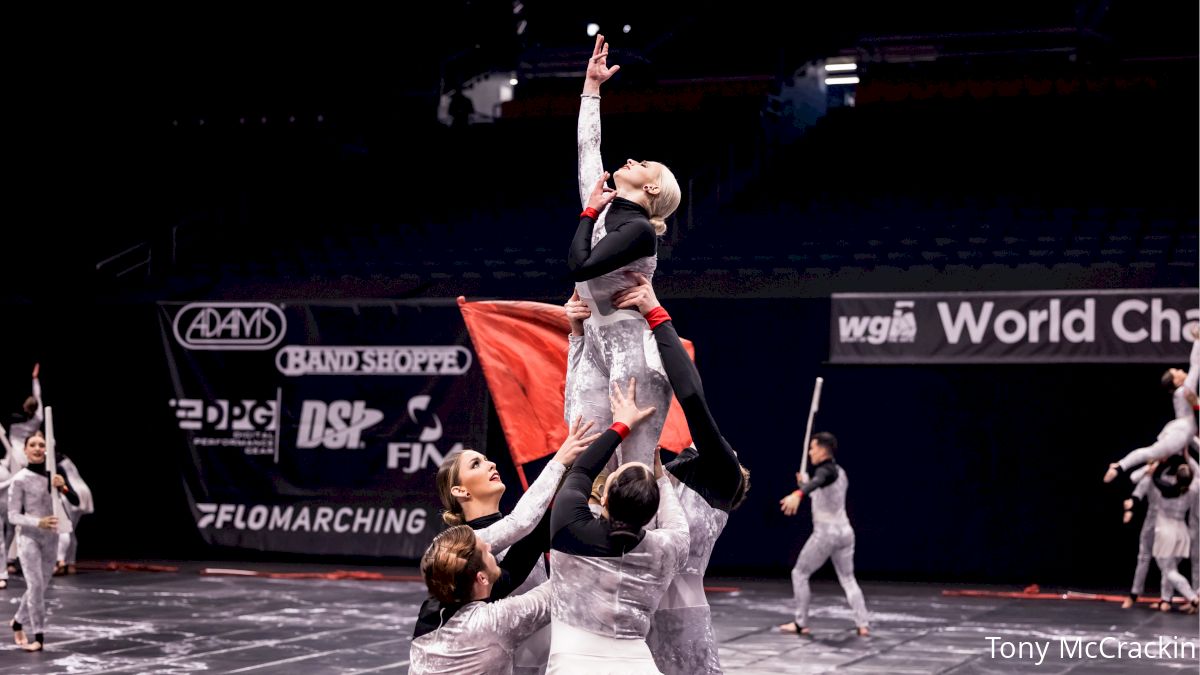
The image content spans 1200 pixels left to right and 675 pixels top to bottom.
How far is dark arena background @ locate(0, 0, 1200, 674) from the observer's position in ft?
41.3

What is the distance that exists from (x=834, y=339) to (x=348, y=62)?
9.94 meters

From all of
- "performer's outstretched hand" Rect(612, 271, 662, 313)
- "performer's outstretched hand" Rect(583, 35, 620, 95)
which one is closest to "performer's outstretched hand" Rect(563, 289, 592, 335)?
"performer's outstretched hand" Rect(612, 271, 662, 313)

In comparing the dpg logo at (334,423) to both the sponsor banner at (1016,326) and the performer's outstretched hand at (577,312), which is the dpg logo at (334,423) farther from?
the performer's outstretched hand at (577,312)

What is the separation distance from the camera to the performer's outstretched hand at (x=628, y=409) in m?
4.93

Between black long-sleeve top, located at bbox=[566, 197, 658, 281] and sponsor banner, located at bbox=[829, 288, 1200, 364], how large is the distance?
8.64m

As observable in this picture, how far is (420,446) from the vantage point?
14867 mm

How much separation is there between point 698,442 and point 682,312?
381 inches

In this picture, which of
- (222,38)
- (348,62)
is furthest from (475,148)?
(222,38)

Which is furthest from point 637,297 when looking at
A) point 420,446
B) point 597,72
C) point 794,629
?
point 420,446

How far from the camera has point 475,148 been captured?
20.0 metres

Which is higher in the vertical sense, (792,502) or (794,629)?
(792,502)

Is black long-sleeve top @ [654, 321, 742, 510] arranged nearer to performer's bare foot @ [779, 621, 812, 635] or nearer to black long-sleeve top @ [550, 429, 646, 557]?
black long-sleeve top @ [550, 429, 646, 557]

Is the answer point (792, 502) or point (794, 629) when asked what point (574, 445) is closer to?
point (792, 502)

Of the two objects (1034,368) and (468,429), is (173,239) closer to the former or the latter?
(468,429)
